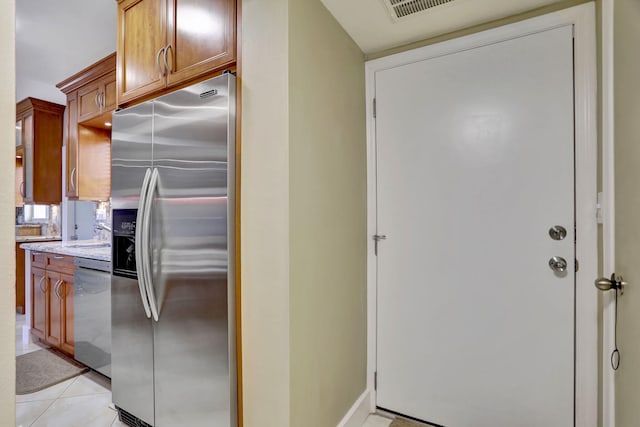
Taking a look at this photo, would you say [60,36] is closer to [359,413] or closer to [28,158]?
[28,158]

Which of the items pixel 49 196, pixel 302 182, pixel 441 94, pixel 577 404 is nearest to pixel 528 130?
pixel 441 94

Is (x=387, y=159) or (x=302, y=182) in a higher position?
(x=387, y=159)

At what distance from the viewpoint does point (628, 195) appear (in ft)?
3.57

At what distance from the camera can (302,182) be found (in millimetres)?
1393

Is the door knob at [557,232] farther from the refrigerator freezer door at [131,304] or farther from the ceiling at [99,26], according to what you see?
the refrigerator freezer door at [131,304]

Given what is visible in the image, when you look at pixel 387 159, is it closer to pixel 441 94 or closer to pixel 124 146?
pixel 441 94

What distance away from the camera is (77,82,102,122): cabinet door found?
2.64 meters

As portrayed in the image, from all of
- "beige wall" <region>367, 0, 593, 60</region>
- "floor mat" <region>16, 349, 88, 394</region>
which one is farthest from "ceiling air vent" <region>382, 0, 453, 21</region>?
"floor mat" <region>16, 349, 88, 394</region>

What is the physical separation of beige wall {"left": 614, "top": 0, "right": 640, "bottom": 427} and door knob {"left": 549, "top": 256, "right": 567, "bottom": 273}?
0.97 ft

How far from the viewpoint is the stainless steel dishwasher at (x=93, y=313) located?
2199 mm

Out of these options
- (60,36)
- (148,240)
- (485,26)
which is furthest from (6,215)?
(60,36)

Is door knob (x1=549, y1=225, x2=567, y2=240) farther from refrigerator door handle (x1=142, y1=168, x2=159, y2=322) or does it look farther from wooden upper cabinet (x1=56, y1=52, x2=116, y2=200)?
wooden upper cabinet (x1=56, y1=52, x2=116, y2=200)

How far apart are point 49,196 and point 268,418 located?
3988 mm

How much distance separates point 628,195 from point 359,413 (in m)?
1.70
